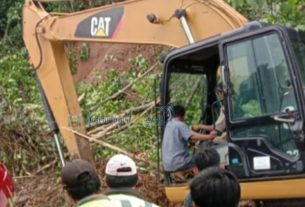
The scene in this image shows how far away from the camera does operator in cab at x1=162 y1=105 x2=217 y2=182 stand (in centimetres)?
729

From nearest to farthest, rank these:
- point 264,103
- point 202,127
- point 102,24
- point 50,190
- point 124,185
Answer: point 124,185
point 264,103
point 202,127
point 102,24
point 50,190

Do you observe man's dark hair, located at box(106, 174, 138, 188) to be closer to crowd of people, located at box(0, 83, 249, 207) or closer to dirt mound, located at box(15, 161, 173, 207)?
crowd of people, located at box(0, 83, 249, 207)

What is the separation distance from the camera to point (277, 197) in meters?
5.94

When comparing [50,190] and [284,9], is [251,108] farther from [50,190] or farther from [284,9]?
[50,190]

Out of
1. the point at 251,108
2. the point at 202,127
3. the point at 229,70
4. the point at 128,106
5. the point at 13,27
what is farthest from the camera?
the point at 13,27

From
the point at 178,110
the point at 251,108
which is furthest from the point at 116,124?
the point at 251,108

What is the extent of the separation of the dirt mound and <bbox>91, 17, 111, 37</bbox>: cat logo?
2030 mm

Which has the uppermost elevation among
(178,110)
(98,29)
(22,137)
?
(98,29)

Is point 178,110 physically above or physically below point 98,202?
below

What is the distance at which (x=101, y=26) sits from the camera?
28.0 feet

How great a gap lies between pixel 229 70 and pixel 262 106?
0.52 m

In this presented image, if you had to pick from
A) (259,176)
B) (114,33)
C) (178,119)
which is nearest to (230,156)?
(259,176)

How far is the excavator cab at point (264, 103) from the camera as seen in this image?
577 centimetres

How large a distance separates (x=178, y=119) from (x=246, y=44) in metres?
1.55
